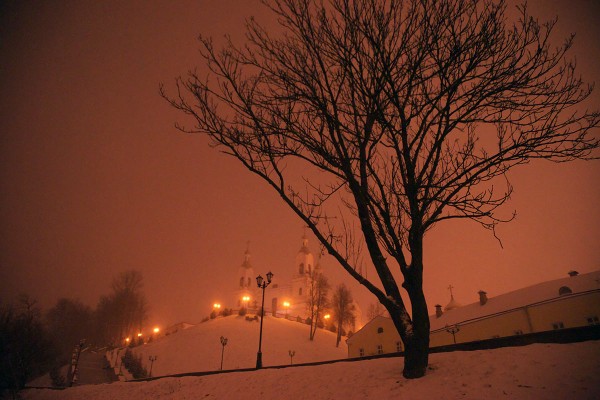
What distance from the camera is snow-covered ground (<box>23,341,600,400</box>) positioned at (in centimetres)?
478

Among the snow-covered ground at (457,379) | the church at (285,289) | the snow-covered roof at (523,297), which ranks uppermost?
the church at (285,289)

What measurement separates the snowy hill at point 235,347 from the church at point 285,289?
3460cm

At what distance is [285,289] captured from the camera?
328 feet

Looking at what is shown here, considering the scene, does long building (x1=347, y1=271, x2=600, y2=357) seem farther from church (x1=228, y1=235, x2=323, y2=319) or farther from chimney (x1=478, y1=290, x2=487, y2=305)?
church (x1=228, y1=235, x2=323, y2=319)

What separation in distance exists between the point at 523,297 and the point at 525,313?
2836 millimetres

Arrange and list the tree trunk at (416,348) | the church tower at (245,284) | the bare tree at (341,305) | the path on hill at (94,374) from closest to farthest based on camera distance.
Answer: the tree trunk at (416,348), the path on hill at (94,374), the bare tree at (341,305), the church tower at (245,284)

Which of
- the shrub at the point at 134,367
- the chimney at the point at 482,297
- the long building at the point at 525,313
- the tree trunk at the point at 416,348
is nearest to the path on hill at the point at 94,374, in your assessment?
the shrub at the point at 134,367

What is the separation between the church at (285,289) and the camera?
8650 centimetres

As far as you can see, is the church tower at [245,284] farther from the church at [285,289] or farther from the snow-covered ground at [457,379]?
the snow-covered ground at [457,379]

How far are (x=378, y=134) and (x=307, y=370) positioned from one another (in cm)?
746

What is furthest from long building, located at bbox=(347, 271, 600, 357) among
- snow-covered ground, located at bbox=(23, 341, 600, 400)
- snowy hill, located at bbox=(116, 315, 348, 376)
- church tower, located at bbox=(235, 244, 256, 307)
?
church tower, located at bbox=(235, 244, 256, 307)

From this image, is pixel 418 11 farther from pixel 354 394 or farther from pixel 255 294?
pixel 255 294

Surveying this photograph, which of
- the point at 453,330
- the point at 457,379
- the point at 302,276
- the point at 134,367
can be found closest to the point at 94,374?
the point at 134,367

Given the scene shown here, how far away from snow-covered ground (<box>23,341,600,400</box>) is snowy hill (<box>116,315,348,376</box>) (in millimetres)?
25291
